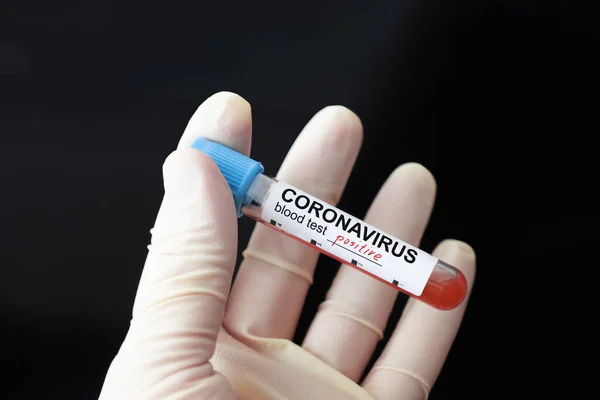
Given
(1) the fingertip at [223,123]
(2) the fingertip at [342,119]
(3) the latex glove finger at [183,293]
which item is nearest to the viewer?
(3) the latex glove finger at [183,293]

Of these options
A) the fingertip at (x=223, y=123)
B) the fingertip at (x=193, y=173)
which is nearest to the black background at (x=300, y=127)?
the fingertip at (x=223, y=123)

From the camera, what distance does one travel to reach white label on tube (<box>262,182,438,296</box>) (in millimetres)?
1081

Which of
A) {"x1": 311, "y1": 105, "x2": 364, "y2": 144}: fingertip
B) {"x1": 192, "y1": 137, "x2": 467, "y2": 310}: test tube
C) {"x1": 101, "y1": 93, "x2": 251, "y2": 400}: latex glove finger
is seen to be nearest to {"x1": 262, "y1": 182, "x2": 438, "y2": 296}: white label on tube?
{"x1": 192, "y1": 137, "x2": 467, "y2": 310}: test tube

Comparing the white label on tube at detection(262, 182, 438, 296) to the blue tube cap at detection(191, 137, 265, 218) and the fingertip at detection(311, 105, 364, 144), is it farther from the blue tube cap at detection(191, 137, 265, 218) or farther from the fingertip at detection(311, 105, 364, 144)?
the fingertip at detection(311, 105, 364, 144)

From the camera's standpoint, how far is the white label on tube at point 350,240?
3.55 feet

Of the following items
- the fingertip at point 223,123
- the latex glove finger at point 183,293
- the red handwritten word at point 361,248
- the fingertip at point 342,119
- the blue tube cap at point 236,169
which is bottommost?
the latex glove finger at point 183,293

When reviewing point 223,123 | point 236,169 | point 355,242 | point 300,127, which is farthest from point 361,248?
point 300,127

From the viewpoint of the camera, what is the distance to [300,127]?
4.93 ft

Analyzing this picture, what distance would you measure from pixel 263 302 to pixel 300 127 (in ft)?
1.76

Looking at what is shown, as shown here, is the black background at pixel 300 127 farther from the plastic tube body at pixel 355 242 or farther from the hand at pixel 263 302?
the plastic tube body at pixel 355 242

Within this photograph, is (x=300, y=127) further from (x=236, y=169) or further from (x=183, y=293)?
(x=183, y=293)

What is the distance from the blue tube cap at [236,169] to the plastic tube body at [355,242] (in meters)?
0.03

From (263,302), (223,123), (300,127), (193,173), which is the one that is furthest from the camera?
(300,127)

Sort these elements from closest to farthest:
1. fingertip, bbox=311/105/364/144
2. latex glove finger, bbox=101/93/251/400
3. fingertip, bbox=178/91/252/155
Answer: latex glove finger, bbox=101/93/251/400
fingertip, bbox=178/91/252/155
fingertip, bbox=311/105/364/144
